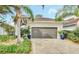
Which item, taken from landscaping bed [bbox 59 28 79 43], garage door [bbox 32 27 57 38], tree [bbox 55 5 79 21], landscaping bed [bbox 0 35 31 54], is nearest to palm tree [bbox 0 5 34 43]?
landscaping bed [bbox 0 35 31 54]

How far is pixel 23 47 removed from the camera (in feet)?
10.7

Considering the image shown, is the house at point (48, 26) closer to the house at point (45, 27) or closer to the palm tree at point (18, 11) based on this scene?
the house at point (45, 27)

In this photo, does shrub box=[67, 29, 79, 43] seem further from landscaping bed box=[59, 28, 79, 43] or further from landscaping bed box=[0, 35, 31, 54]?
landscaping bed box=[0, 35, 31, 54]

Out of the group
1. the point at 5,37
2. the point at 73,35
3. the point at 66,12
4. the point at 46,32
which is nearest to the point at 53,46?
the point at 46,32

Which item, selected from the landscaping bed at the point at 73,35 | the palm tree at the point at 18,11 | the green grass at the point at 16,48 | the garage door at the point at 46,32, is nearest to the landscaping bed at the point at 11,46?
the green grass at the point at 16,48

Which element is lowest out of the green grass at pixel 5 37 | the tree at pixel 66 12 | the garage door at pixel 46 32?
the green grass at pixel 5 37

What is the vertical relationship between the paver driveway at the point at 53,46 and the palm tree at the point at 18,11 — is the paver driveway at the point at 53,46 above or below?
below

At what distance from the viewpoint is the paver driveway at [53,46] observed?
131 inches

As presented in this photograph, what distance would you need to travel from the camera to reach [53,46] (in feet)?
11.0

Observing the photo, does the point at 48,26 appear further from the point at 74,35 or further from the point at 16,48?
the point at 16,48

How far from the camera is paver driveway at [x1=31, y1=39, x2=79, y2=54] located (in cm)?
332

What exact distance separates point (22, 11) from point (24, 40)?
0.51 m

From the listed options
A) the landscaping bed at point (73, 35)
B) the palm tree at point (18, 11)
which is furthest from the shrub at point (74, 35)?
the palm tree at point (18, 11)
